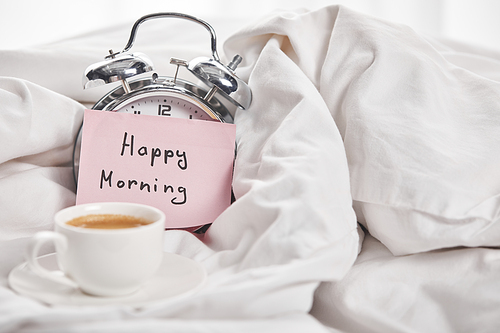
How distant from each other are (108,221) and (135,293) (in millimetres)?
94

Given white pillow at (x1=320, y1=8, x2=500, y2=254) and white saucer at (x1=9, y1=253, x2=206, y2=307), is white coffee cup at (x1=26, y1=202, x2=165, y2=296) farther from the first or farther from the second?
white pillow at (x1=320, y1=8, x2=500, y2=254)

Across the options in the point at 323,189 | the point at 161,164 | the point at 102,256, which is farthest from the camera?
the point at 161,164

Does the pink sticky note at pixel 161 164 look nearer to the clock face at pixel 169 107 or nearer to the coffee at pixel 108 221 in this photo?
the clock face at pixel 169 107

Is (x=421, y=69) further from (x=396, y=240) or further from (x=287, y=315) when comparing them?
(x=287, y=315)

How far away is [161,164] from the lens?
685 millimetres

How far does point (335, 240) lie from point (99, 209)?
0.28 metres

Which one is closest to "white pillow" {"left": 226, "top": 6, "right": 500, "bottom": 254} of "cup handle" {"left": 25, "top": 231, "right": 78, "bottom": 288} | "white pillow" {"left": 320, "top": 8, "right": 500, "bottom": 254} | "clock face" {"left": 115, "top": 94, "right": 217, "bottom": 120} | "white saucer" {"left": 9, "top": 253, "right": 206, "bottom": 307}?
"white pillow" {"left": 320, "top": 8, "right": 500, "bottom": 254}

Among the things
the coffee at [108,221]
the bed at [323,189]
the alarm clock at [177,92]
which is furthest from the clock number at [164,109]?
the coffee at [108,221]

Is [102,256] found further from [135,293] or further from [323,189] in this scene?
[323,189]

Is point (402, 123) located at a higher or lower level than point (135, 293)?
higher

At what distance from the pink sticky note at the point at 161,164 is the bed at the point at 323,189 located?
42 millimetres

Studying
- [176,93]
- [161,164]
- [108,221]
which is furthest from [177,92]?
[108,221]

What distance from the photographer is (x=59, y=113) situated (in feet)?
2.26

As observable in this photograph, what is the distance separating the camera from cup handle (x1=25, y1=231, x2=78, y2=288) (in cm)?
43
